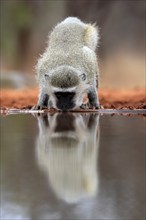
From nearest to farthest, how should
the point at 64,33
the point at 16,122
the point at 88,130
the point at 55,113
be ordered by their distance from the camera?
the point at 88,130
the point at 16,122
the point at 55,113
the point at 64,33

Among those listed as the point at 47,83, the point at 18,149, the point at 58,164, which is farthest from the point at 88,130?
the point at 47,83

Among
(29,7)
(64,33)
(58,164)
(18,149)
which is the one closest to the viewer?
(58,164)

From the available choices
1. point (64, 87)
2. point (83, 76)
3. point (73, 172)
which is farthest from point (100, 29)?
point (73, 172)

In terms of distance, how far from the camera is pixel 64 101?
21.6 feet

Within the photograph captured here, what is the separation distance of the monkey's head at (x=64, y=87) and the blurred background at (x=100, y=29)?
8.87m

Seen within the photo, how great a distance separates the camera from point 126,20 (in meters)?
16.5

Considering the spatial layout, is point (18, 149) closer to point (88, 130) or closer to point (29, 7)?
point (88, 130)

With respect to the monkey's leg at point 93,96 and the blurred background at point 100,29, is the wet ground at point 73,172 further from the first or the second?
the blurred background at point 100,29

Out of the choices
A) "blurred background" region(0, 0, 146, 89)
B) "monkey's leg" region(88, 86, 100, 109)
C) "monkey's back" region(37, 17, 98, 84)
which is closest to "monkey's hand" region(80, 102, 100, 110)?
"monkey's leg" region(88, 86, 100, 109)

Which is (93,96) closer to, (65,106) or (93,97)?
(93,97)

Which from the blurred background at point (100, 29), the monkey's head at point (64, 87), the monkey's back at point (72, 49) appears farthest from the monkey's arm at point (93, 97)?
the blurred background at point (100, 29)

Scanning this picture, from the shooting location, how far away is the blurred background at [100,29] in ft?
53.3

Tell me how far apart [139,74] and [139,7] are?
1904mm

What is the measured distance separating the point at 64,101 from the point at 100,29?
9931 millimetres
